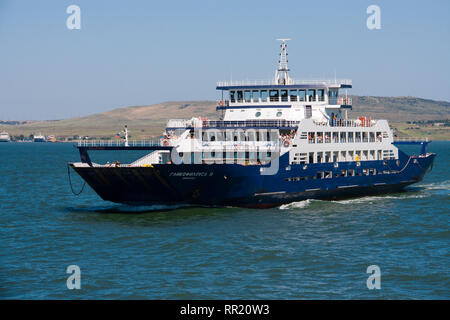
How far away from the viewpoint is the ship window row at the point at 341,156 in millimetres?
44062

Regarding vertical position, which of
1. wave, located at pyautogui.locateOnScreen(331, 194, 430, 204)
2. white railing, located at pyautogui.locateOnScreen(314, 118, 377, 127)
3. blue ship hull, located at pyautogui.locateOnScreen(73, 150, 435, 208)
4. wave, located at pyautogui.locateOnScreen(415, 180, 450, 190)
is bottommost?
wave, located at pyautogui.locateOnScreen(331, 194, 430, 204)

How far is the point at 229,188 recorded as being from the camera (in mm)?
39594

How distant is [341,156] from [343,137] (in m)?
1.64

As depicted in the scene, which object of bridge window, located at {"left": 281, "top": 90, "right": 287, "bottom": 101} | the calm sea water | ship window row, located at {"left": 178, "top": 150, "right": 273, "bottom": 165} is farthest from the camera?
bridge window, located at {"left": 281, "top": 90, "right": 287, "bottom": 101}

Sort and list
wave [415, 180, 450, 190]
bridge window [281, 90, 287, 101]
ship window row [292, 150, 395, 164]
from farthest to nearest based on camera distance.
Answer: wave [415, 180, 450, 190] < bridge window [281, 90, 287, 101] < ship window row [292, 150, 395, 164]

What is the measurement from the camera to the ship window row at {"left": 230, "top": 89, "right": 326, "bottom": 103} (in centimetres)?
4812

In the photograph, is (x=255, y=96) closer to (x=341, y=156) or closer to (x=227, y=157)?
(x=227, y=157)

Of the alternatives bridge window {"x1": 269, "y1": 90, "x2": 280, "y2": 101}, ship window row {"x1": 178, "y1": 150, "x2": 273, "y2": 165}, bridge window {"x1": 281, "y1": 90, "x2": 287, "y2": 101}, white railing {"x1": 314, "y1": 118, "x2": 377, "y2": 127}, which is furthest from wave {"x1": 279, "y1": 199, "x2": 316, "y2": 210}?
bridge window {"x1": 269, "y1": 90, "x2": 280, "y2": 101}

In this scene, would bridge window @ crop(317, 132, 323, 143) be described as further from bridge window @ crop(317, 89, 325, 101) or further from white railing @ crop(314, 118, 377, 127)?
bridge window @ crop(317, 89, 325, 101)

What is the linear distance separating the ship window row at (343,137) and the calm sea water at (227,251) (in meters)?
4.50

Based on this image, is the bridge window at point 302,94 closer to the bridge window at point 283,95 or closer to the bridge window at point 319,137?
the bridge window at point 283,95

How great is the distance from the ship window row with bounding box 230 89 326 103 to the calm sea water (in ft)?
27.2

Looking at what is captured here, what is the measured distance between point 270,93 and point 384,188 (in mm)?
12689

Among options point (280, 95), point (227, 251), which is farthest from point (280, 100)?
point (227, 251)
